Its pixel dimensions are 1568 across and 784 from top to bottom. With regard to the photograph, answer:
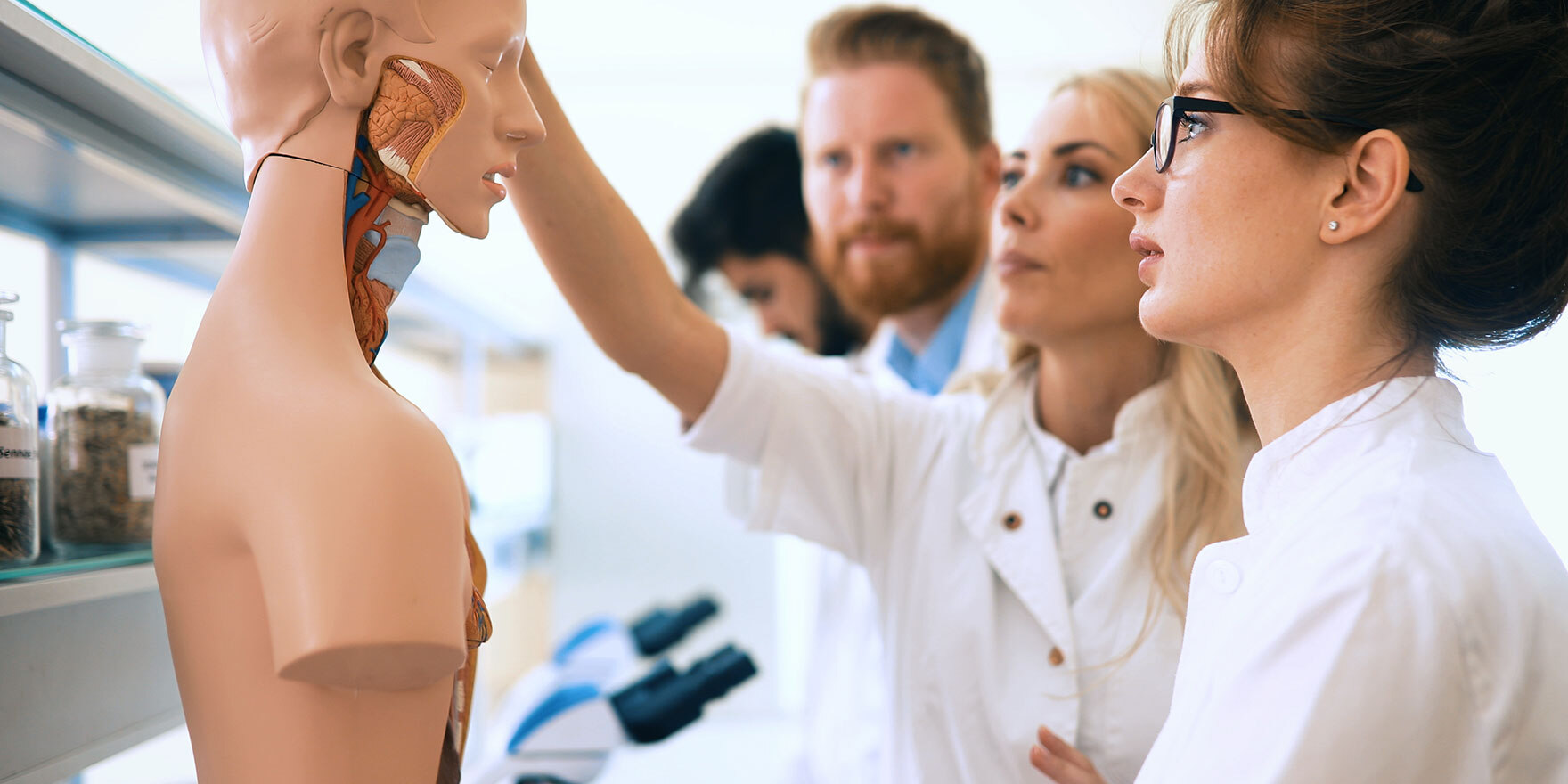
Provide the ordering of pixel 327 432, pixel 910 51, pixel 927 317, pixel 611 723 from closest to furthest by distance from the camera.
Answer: pixel 327 432, pixel 611 723, pixel 910 51, pixel 927 317

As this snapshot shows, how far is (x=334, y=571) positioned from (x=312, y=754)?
0.39ft

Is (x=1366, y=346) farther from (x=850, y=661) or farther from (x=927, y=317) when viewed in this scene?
(x=927, y=317)

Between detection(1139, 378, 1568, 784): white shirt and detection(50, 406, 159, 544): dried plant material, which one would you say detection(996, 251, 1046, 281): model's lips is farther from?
detection(50, 406, 159, 544): dried plant material

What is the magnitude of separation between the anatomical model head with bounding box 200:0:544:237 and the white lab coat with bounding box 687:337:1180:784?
538mm

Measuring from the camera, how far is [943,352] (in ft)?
6.51

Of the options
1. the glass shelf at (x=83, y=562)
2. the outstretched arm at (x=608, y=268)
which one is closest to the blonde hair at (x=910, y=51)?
the outstretched arm at (x=608, y=268)

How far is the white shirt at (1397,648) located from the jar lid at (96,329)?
0.85 metres

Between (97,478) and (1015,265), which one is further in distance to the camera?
(1015,265)

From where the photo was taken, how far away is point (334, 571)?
0.54 m

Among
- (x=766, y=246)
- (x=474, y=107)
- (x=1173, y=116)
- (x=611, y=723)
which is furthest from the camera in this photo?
(x=766, y=246)

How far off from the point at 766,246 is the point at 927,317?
53 centimetres

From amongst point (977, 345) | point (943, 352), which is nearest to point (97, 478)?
point (977, 345)

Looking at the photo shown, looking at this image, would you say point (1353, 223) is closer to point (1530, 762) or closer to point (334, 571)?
point (1530, 762)

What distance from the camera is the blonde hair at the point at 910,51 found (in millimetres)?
1940
